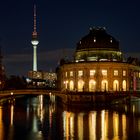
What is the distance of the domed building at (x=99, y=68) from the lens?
178 m

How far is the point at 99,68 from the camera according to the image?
581 ft

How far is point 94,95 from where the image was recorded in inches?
5709

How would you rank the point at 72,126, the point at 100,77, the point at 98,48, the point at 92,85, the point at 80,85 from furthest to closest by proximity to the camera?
the point at 98,48 → the point at 80,85 → the point at 92,85 → the point at 100,77 → the point at 72,126

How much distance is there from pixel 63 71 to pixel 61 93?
131ft

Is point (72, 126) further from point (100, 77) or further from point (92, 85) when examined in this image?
point (92, 85)

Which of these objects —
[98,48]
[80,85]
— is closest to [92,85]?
[80,85]

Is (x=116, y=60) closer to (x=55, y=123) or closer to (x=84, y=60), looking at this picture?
(x=84, y=60)

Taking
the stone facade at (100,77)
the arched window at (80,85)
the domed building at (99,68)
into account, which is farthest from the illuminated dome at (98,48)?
the arched window at (80,85)

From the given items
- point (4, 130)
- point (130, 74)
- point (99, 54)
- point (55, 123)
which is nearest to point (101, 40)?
point (99, 54)

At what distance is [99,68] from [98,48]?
15.8 metres

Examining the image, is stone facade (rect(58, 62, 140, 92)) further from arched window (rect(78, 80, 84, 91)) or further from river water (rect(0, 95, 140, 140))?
river water (rect(0, 95, 140, 140))

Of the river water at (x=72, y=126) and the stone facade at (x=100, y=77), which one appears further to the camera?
the stone facade at (x=100, y=77)

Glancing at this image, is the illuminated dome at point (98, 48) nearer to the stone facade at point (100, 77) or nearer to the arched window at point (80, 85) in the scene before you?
the stone facade at point (100, 77)

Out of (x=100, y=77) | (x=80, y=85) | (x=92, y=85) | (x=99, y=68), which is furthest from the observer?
(x=80, y=85)
